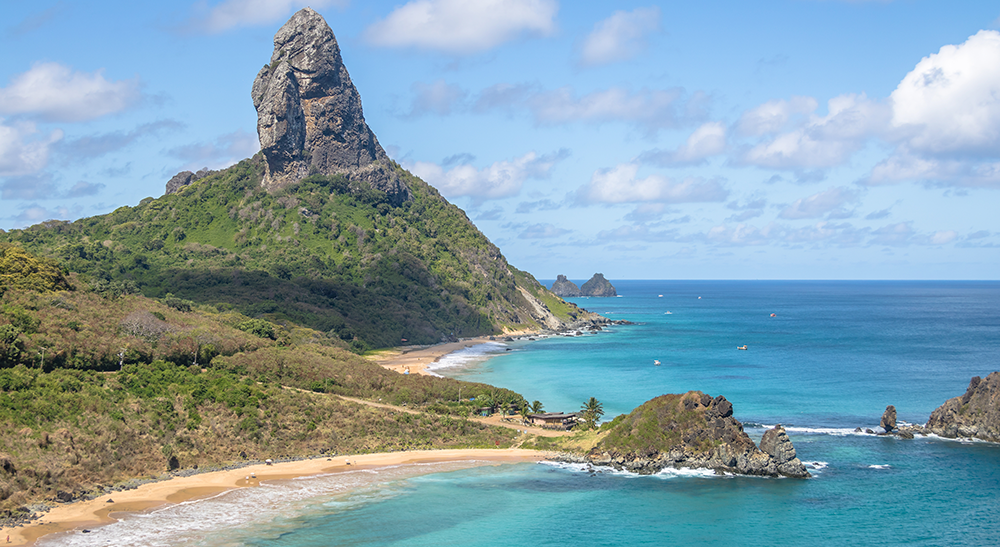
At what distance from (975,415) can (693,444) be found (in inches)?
1390

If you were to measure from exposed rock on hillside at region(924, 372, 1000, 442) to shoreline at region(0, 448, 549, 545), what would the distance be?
149ft

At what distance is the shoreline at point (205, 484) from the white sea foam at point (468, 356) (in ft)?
164

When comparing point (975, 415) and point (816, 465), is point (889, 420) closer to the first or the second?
point (975, 415)

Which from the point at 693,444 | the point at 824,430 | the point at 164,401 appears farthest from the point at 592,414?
the point at 164,401

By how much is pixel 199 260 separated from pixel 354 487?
135066 millimetres

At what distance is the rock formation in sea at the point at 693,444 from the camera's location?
6681 centimetres

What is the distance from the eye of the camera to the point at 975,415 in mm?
79375

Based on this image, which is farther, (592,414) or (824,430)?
(824,430)

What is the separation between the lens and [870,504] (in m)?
58.8

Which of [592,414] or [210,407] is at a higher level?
[210,407]

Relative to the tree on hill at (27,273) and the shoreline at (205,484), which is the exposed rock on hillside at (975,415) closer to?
the shoreline at (205,484)

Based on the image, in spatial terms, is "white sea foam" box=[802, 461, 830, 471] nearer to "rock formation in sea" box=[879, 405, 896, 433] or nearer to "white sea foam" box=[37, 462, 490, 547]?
"rock formation in sea" box=[879, 405, 896, 433]

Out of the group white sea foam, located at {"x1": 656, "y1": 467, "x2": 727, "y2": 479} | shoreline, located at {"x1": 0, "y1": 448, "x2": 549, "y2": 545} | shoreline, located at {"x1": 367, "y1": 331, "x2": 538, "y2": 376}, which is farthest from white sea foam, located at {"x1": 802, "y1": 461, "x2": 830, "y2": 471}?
shoreline, located at {"x1": 367, "y1": 331, "x2": 538, "y2": 376}

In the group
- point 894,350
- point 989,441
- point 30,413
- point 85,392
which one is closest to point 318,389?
point 85,392
